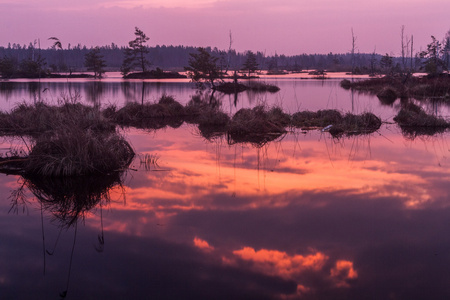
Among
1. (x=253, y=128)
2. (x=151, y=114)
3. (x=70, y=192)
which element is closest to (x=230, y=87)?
(x=151, y=114)

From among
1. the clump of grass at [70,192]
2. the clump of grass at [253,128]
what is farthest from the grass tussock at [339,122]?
the clump of grass at [70,192]

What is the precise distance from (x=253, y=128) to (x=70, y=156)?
8593mm

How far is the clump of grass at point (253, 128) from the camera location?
54.4 feet

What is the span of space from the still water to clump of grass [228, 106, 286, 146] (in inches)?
173

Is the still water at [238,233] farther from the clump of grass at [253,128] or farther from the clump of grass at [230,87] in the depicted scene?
the clump of grass at [230,87]

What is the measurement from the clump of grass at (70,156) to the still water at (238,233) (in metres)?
0.57

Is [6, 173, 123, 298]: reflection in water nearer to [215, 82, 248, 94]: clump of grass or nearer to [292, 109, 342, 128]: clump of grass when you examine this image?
[292, 109, 342, 128]: clump of grass

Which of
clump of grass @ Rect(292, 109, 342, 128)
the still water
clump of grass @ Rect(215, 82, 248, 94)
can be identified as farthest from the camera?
clump of grass @ Rect(215, 82, 248, 94)

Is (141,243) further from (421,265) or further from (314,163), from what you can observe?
(314,163)

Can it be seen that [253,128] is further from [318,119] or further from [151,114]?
[151,114]

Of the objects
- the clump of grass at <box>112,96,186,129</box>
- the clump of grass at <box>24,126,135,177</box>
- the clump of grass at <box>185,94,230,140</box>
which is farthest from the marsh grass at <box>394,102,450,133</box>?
the clump of grass at <box>24,126,135,177</box>

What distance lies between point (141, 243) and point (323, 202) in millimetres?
3751

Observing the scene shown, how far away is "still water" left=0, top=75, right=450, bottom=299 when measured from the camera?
531 centimetres

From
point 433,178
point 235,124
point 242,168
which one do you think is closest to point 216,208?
point 242,168
